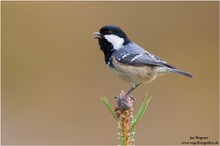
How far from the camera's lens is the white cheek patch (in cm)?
383

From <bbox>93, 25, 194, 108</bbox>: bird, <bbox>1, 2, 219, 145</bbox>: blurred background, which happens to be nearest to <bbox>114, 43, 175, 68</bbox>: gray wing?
<bbox>93, 25, 194, 108</bbox>: bird

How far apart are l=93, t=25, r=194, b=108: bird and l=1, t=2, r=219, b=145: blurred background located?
5.98 ft

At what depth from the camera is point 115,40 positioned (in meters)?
3.86

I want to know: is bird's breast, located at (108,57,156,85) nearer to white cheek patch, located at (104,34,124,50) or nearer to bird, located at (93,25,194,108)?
bird, located at (93,25,194,108)

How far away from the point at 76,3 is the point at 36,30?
0.89 metres

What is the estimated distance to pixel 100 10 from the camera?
7.32m

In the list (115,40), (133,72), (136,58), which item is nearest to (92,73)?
(115,40)

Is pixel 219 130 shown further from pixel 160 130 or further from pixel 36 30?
pixel 36 30

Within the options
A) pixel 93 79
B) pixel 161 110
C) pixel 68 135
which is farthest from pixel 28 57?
pixel 161 110

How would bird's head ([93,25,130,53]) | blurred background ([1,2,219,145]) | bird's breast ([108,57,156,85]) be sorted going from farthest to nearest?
1. blurred background ([1,2,219,145])
2. bird's head ([93,25,130,53])
3. bird's breast ([108,57,156,85])

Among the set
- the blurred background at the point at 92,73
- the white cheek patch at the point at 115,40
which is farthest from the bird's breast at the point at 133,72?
the blurred background at the point at 92,73

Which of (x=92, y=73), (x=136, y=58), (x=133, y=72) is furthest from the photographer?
(x=92, y=73)

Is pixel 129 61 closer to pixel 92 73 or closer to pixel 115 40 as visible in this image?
pixel 115 40

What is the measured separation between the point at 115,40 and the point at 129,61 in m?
0.27
